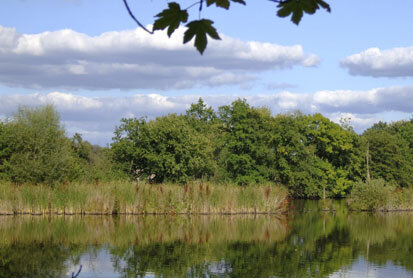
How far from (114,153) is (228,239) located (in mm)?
19308

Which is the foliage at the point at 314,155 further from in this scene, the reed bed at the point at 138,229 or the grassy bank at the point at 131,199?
the reed bed at the point at 138,229

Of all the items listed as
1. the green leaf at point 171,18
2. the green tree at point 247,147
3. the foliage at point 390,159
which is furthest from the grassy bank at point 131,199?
the foliage at point 390,159

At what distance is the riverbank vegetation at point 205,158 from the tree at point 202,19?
24441mm

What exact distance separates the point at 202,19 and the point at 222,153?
3948cm

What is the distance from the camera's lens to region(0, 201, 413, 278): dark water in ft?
43.9

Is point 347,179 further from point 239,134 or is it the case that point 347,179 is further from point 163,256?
point 163,256

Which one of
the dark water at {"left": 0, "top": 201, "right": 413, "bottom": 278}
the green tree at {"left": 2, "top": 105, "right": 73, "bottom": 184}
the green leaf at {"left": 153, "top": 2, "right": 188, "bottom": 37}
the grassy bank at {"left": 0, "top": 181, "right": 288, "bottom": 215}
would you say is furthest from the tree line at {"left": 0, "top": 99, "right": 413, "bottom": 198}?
the green leaf at {"left": 153, "top": 2, "right": 188, "bottom": 37}

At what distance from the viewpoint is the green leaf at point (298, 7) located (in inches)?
105

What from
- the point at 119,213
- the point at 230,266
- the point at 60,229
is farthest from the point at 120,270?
the point at 119,213

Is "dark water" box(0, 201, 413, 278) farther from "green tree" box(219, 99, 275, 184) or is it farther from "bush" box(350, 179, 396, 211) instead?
"green tree" box(219, 99, 275, 184)

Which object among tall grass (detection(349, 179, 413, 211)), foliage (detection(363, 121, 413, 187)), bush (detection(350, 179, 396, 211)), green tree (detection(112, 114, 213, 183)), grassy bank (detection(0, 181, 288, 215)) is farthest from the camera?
foliage (detection(363, 121, 413, 187))

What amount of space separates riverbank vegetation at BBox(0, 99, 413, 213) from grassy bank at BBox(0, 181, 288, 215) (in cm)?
8

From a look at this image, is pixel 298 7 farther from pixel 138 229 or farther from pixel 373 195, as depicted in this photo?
pixel 373 195

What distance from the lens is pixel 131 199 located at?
27156 mm
